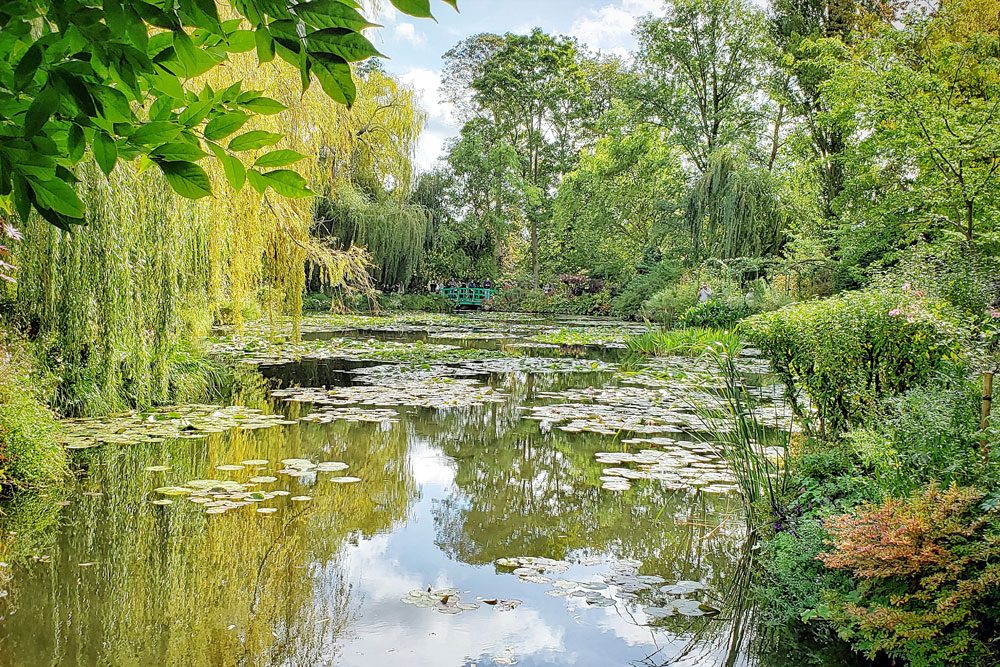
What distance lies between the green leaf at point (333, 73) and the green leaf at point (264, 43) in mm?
53

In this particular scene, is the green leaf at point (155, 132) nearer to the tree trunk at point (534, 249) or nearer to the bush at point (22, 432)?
the bush at point (22, 432)

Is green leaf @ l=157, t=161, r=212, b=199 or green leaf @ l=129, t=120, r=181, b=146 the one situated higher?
green leaf @ l=129, t=120, r=181, b=146

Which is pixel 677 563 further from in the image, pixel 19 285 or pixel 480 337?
pixel 480 337

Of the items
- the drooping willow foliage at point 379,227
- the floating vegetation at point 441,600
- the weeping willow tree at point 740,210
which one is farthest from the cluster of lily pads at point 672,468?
the drooping willow foliage at point 379,227

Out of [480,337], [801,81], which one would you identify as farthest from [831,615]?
[801,81]

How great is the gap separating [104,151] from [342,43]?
0.36 metres

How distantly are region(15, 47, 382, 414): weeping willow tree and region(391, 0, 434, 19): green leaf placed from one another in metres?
2.65

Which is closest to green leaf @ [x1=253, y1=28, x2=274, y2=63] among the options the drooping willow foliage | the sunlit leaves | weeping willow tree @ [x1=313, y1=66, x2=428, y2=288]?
the sunlit leaves

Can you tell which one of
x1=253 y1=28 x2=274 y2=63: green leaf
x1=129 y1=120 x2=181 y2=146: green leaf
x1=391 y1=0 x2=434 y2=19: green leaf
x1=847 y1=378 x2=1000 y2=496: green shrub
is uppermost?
x1=391 y1=0 x2=434 y2=19: green leaf

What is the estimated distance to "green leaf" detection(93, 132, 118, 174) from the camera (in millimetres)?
834

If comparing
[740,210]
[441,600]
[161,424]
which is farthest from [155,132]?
[740,210]

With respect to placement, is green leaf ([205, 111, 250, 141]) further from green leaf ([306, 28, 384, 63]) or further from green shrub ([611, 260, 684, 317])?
green shrub ([611, 260, 684, 317])

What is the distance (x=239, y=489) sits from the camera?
12.8 ft

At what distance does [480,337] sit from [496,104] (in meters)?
17.8
